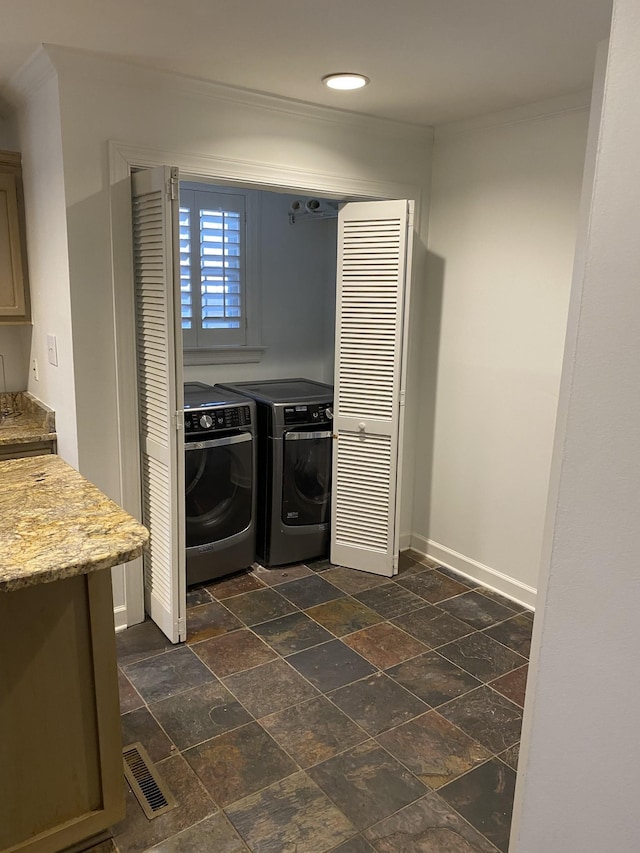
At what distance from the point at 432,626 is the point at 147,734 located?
141 centimetres

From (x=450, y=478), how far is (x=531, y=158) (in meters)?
1.72

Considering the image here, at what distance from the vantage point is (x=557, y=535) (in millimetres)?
882

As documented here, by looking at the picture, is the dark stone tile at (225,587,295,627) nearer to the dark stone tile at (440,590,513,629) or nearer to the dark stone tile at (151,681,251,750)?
the dark stone tile at (151,681,251,750)

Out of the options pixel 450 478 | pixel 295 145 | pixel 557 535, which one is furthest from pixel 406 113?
pixel 557 535

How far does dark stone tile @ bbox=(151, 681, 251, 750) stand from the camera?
7.48 feet

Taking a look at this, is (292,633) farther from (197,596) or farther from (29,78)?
(29,78)

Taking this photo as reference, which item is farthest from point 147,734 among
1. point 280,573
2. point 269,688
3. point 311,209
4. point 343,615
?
point 311,209

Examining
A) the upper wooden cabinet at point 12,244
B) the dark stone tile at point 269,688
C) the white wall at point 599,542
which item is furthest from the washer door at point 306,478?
the white wall at point 599,542

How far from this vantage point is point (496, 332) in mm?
3268

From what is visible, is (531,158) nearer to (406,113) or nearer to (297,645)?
(406,113)

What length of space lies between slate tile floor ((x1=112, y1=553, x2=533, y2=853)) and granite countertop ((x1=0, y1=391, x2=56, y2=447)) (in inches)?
39.9

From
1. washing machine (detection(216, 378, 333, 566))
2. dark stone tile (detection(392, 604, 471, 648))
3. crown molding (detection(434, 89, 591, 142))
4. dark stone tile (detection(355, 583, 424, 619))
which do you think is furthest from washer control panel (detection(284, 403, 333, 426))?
crown molding (detection(434, 89, 591, 142))

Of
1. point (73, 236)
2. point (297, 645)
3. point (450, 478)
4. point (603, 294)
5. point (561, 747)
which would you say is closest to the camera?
point (603, 294)

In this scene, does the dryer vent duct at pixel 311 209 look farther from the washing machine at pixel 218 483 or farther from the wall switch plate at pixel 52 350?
the wall switch plate at pixel 52 350
